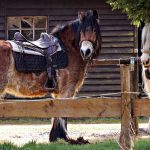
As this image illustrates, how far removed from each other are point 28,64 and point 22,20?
19.1 ft

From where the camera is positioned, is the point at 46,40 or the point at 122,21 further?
the point at 122,21

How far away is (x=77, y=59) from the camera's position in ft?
32.0

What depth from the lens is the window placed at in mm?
14922

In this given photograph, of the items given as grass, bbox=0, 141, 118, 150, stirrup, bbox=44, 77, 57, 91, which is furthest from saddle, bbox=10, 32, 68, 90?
grass, bbox=0, 141, 118, 150

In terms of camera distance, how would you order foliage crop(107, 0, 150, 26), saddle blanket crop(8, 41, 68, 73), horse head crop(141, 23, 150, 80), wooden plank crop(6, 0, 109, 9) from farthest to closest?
wooden plank crop(6, 0, 109, 9)
saddle blanket crop(8, 41, 68, 73)
horse head crop(141, 23, 150, 80)
foliage crop(107, 0, 150, 26)

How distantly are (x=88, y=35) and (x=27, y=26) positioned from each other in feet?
19.2

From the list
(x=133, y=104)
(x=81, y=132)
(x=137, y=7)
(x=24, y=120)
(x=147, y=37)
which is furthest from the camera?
(x=24, y=120)

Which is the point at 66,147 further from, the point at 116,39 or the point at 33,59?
the point at 116,39

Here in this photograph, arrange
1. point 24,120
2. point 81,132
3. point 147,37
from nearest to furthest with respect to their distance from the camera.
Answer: point 147,37 → point 81,132 → point 24,120

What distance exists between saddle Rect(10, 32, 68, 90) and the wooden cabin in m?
5.22

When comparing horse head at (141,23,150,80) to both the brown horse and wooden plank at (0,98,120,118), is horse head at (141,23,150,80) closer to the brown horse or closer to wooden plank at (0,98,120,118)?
the brown horse

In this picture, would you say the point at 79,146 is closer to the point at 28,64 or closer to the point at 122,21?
the point at 28,64

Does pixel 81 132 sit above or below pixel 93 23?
below

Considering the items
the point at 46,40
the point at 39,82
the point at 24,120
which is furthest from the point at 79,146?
the point at 24,120
